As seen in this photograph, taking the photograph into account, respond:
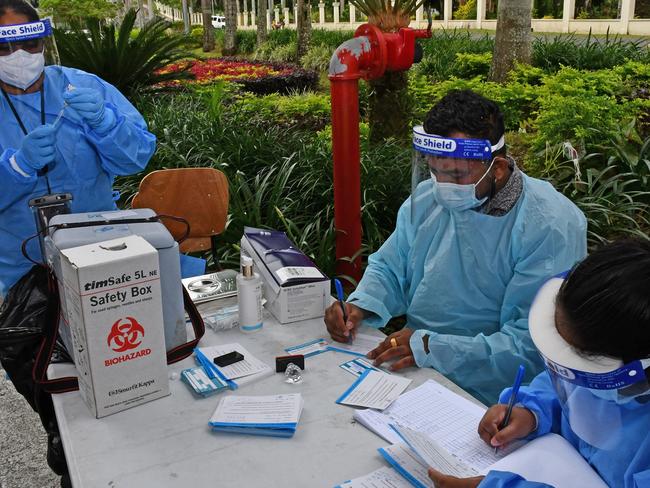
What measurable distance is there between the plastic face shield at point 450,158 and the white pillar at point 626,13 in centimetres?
2162

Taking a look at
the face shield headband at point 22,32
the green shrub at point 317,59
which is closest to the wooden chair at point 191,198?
the face shield headband at point 22,32

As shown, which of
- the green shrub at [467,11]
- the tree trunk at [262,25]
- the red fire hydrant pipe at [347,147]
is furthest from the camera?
the green shrub at [467,11]

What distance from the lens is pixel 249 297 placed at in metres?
1.86

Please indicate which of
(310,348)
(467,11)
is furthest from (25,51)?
(467,11)

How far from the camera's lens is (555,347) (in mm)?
1032

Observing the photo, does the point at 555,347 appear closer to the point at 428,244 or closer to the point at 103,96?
the point at 428,244

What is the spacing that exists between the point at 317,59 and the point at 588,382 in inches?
547

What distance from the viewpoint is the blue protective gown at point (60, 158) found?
2.31 m

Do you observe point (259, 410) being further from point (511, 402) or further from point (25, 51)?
point (25, 51)

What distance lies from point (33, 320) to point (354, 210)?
1.89 m

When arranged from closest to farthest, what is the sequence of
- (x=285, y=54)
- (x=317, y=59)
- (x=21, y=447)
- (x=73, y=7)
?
1. (x=21, y=447)
2. (x=317, y=59)
3. (x=285, y=54)
4. (x=73, y=7)

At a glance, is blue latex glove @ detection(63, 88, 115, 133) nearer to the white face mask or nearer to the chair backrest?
the white face mask

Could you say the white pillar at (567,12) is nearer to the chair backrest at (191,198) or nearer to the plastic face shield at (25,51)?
the chair backrest at (191,198)

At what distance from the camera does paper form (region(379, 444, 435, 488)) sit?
1.24 meters
